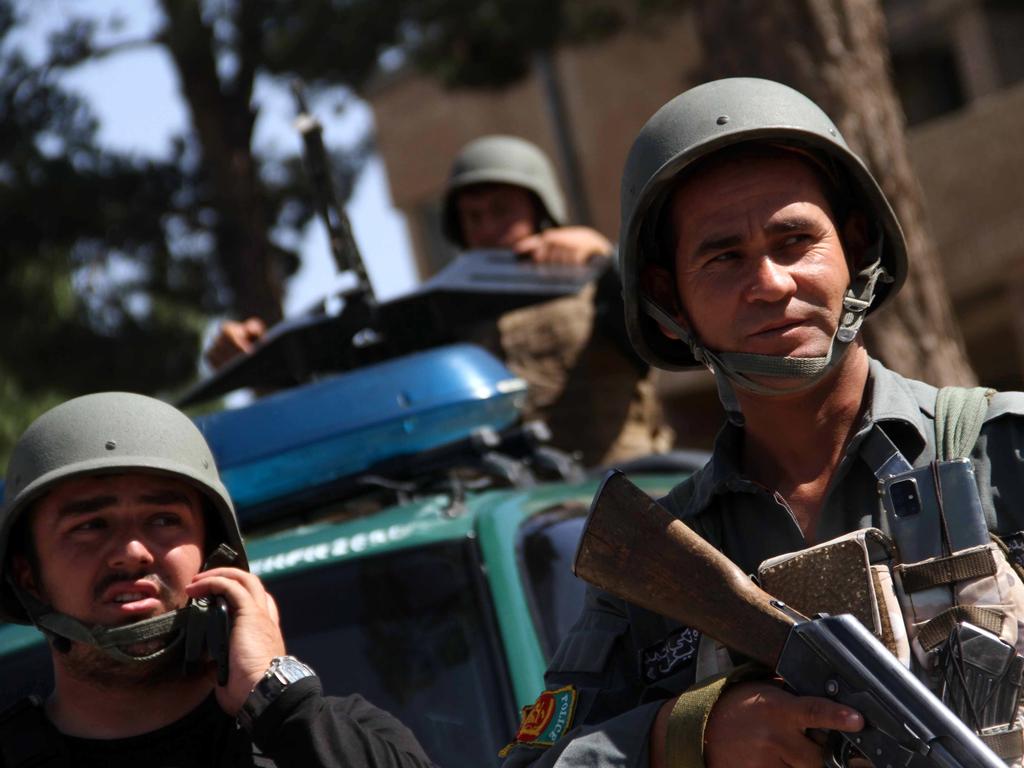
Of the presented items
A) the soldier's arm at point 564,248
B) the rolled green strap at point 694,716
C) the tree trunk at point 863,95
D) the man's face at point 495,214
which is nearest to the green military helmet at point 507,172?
the man's face at point 495,214

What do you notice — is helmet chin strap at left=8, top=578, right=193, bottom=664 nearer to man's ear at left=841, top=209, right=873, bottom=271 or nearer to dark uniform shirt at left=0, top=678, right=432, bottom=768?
dark uniform shirt at left=0, top=678, right=432, bottom=768

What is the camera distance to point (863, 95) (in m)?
7.18

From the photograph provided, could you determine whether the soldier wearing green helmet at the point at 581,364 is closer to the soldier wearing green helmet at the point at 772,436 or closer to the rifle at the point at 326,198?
the rifle at the point at 326,198

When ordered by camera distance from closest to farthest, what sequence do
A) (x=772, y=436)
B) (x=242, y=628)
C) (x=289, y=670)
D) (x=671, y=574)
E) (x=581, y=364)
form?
(x=671, y=574) < (x=772, y=436) < (x=289, y=670) < (x=242, y=628) < (x=581, y=364)

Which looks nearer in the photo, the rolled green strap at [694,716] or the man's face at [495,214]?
the rolled green strap at [694,716]

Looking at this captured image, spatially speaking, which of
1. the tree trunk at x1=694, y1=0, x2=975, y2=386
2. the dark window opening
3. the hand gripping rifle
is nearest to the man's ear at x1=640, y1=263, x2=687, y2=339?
the hand gripping rifle

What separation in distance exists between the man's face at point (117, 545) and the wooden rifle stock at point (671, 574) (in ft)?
3.37

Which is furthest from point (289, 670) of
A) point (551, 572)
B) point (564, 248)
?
point (564, 248)

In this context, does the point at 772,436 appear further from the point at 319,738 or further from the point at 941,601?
the point at 319,738

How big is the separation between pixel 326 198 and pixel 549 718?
2.95 meters

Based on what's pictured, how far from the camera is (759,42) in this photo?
725cm

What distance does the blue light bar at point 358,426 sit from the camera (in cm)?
423

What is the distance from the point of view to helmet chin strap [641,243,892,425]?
251cm

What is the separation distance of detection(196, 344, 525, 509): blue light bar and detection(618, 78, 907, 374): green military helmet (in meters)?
1.41
